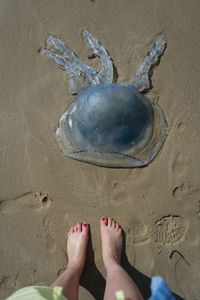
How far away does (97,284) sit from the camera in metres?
2.76

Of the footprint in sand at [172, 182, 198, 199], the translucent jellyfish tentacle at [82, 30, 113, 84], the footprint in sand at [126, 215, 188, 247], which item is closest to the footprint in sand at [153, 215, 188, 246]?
the footprint in sand at [126, 215, 188, 247]

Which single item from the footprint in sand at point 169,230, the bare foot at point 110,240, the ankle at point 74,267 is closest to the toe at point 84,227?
the bare foot at point 110,240

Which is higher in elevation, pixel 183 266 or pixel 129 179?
A: pixel 129 179

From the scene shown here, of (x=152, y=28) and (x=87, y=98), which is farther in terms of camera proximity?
(x=152, y=28)

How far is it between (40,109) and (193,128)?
3.67 feet

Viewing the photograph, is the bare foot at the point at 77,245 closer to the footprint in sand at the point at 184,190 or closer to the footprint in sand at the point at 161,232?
the footprint in sand at the point at 161,232

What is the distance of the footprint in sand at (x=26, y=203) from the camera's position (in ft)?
9.42

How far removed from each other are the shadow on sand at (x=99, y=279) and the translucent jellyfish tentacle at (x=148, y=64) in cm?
117

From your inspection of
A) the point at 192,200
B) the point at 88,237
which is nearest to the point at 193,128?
the point at 192,200

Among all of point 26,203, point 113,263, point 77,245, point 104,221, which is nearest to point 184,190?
point 104,221

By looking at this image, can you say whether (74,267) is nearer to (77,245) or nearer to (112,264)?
(77,245)

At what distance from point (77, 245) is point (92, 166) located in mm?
556

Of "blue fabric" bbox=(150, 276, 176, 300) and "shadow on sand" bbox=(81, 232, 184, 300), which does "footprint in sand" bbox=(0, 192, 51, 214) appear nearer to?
"shadow on sand" bbox=(81, 232, 184, 300)

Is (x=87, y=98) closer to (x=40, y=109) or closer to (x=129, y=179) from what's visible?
(x=40, y=109)
